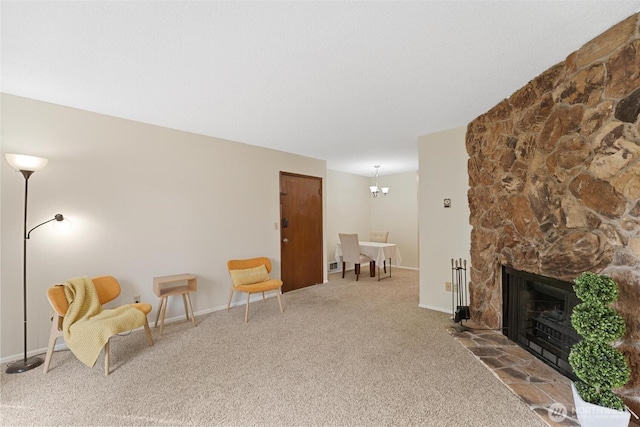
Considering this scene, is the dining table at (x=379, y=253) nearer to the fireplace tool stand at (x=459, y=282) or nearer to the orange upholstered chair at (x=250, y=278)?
the fireplace tool stand at (x=459, y=282)

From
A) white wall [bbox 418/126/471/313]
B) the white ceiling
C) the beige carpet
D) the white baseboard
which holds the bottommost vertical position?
the beige carpet

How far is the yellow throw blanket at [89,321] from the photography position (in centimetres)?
221

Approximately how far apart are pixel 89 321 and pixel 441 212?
3.86 m

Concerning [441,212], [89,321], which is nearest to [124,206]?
[89,321]

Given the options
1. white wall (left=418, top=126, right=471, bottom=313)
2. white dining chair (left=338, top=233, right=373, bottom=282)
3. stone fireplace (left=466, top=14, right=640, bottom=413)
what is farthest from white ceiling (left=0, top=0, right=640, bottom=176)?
white dining chair (left=338, top=233, right=373, bottom=282)

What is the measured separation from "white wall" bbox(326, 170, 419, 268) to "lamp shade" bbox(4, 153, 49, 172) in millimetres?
4728

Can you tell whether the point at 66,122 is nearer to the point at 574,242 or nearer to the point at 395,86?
the point at 395,86

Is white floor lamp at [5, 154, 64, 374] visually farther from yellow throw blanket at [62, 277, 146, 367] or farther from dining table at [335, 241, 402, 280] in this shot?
dining table at [335, 241, 402, 280]

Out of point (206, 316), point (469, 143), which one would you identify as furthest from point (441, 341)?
point (206, 316)

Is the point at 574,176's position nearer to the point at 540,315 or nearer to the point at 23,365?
the point at 540,315

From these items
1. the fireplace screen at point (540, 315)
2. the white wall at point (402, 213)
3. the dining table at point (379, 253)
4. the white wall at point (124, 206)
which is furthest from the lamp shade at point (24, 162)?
the white wall at point (402, 213)

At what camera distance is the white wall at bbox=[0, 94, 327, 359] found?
2.58 m

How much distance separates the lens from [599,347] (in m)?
1.62

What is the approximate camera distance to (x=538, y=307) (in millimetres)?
2551
